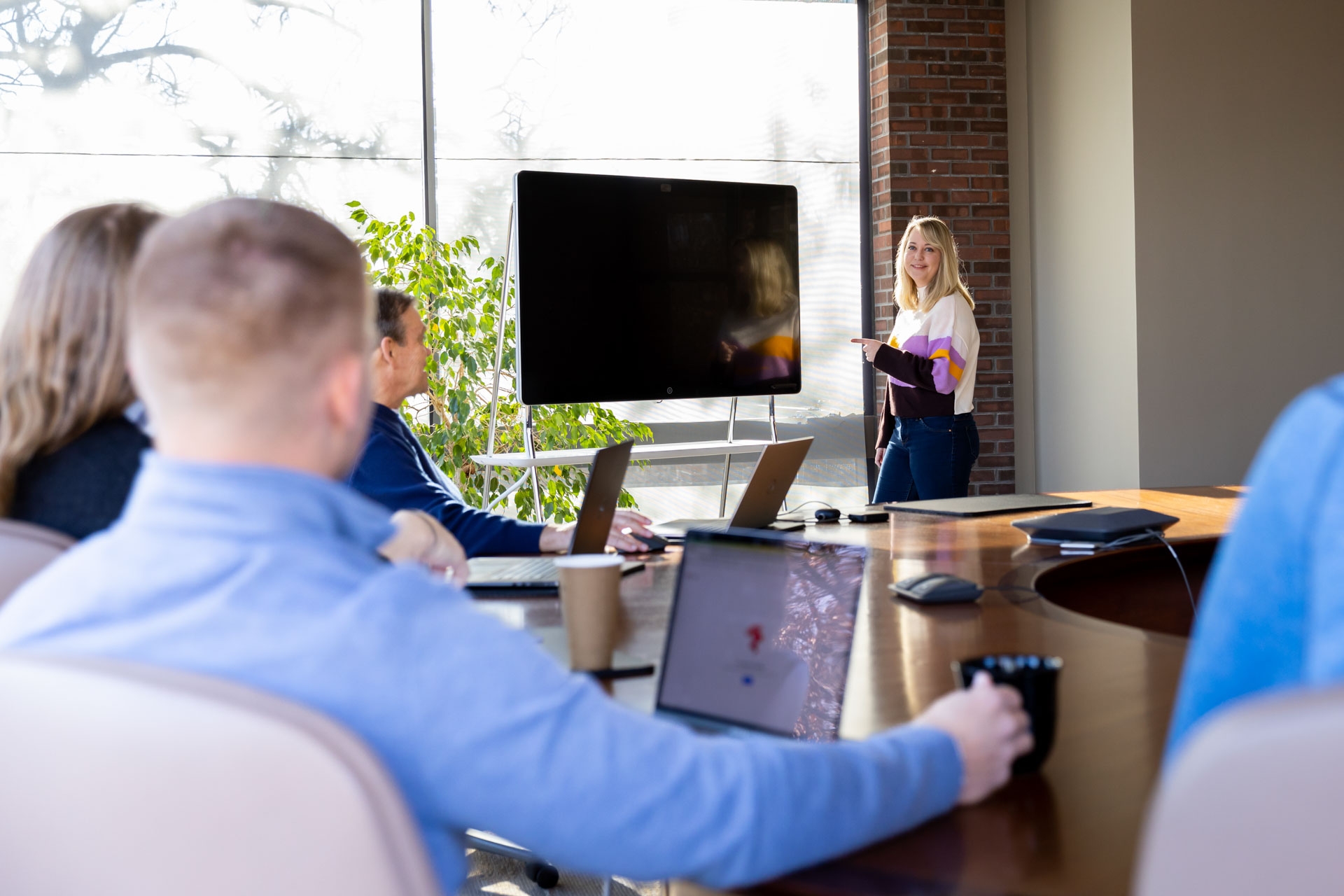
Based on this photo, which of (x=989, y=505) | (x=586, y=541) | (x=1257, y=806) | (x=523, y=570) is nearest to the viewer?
(x=1257, y=806)

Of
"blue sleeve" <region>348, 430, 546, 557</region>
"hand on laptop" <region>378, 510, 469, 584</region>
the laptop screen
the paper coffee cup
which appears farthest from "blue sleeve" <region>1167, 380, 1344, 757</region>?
"blue sleeve" <region>348, 430, 546, 557</region>

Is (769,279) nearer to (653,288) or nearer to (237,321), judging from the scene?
(653,288)

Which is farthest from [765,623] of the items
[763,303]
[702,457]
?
[702,457]

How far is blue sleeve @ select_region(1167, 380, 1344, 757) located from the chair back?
0.96 metres

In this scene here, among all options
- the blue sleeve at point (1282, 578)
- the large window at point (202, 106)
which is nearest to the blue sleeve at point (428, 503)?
the blue sleeve at point (1282, 578)

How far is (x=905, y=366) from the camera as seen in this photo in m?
4.18

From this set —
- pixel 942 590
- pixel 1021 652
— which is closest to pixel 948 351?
pixel 942 590

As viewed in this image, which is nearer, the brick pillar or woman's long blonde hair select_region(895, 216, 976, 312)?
woman's long blonde hair select_region(895, 216, 976, 312)

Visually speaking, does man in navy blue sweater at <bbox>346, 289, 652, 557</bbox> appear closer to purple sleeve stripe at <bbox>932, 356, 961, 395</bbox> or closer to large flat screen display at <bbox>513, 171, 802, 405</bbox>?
large flat screen display at <bbox>513, 171, 802, 405</bbox>

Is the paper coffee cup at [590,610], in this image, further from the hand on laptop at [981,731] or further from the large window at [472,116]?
the large window at [472,116]

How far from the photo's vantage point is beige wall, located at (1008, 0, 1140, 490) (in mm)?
4984

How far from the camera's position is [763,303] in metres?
4.43

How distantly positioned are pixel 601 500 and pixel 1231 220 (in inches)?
157

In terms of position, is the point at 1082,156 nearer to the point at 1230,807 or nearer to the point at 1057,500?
the point at 1057,500
